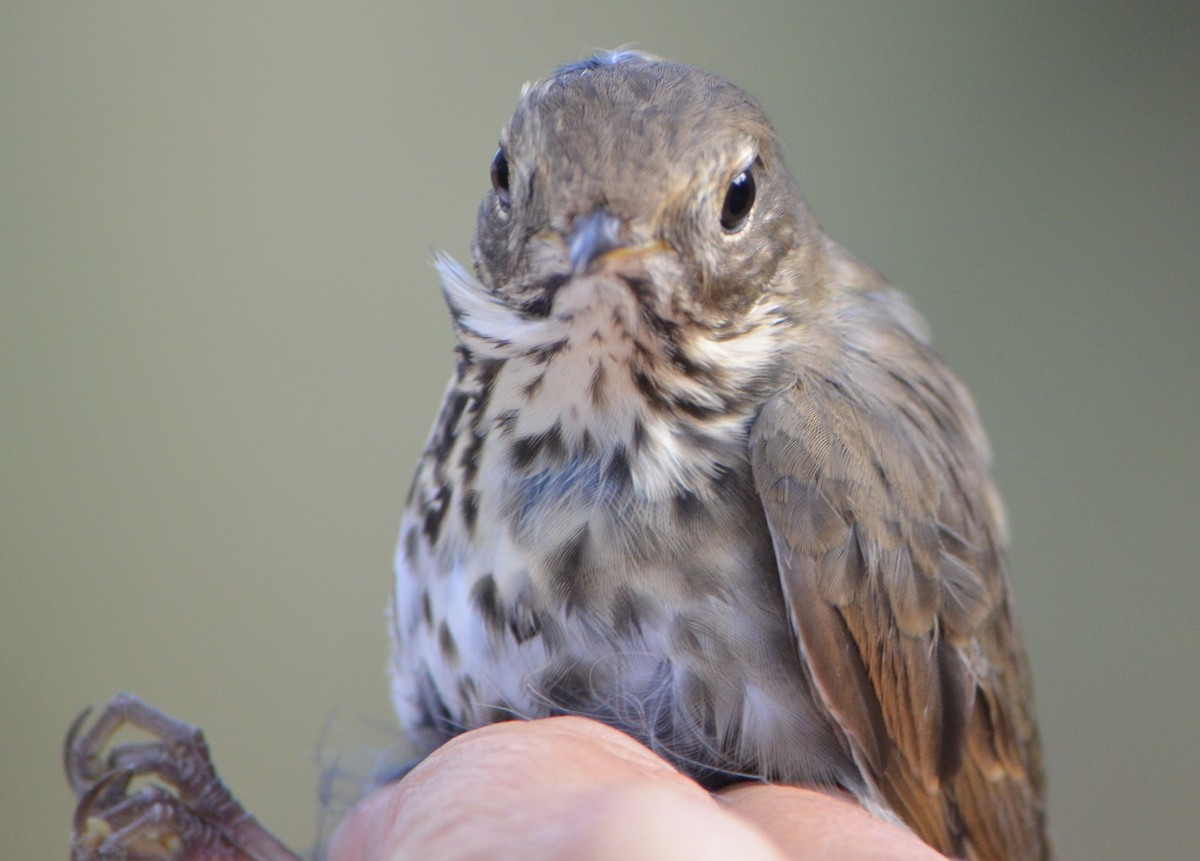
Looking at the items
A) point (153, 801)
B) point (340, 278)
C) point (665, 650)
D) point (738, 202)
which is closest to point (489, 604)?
point (665, 650)

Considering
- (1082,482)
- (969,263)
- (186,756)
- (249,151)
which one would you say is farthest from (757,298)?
(1082,482)

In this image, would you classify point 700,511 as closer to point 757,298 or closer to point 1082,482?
point 757,298

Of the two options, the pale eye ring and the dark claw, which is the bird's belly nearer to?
the pale eye ring

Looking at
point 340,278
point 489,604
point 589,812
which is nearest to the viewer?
point 589,812

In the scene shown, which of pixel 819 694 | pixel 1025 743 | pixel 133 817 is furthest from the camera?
pixel 133 817

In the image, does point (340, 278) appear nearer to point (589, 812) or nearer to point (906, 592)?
point (906, 592)

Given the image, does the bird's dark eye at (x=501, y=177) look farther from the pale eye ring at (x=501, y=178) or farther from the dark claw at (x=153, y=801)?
the dark claw at (x=153, y=801)
